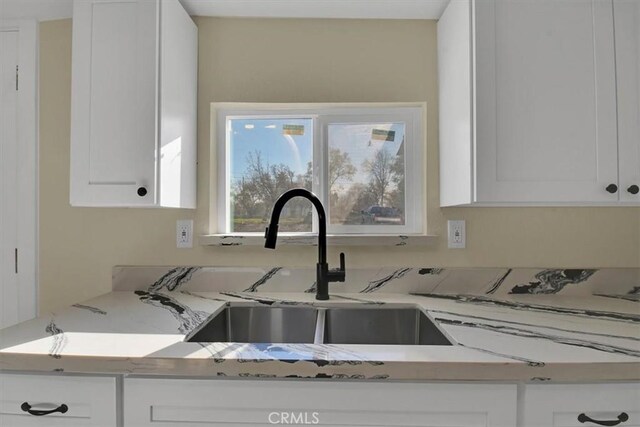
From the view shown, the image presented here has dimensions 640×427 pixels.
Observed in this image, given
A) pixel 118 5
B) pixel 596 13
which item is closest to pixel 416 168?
pixel 596 13

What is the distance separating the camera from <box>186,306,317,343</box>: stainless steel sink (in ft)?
4.64

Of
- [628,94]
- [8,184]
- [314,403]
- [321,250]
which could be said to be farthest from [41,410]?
[628,94]

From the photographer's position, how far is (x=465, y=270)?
1597 mm

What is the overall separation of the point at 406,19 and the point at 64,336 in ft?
5.79

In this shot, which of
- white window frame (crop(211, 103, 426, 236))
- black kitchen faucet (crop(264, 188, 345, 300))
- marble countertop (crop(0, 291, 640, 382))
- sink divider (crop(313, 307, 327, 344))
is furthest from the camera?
white window frame (crop(211, 103, 426, 236))

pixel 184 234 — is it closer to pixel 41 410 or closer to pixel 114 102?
pixel 114 102


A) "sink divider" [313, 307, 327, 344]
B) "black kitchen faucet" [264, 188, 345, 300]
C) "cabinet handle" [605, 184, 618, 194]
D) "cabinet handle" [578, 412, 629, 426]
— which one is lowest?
"cabinet handle" [578, 412, 629, 426]

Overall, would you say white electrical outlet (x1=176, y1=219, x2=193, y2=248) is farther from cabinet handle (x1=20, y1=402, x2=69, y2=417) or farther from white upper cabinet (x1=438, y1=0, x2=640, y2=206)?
white upper cabinet (x1=438, y1=0, x2=640, y2=206)

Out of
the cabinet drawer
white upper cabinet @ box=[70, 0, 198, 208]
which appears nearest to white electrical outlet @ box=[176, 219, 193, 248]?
white upper cabinet @ box=[70, 0, 198, 208]

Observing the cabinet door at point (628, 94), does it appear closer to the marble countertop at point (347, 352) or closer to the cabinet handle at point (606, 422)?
the marble countertop at point (347, 352)

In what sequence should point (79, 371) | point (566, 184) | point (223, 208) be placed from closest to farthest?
point (79, 371)
point (566, 184)
point (223, 208)

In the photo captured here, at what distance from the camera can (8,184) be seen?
166 cm

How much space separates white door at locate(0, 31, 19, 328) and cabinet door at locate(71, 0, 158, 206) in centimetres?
58

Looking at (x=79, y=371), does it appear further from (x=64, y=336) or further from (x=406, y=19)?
(x=406, y=19)
